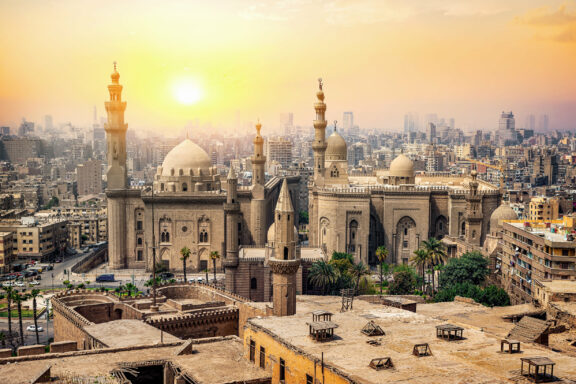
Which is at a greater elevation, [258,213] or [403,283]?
[258,213]

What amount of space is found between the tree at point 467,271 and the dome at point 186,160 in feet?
73.1

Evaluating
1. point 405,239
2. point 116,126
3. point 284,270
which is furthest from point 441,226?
point 116,126

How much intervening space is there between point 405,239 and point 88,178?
8371cm

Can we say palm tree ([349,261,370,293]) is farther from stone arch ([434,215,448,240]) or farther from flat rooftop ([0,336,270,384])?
flat rooftop ([0,336,270,384])

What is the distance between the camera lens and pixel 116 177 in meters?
55.8

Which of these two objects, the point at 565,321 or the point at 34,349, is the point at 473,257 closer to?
the point at 565,321

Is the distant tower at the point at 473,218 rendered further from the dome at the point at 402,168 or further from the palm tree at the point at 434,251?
the dome at the point at 402,168

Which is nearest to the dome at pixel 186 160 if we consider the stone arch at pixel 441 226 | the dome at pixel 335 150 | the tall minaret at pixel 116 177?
the tall minaret at pixel 116 177

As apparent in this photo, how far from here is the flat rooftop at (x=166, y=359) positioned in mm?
21547

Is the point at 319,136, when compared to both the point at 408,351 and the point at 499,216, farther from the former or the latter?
the point at 408,351

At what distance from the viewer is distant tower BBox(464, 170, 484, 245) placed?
48750 millimetres

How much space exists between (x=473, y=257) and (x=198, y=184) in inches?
885

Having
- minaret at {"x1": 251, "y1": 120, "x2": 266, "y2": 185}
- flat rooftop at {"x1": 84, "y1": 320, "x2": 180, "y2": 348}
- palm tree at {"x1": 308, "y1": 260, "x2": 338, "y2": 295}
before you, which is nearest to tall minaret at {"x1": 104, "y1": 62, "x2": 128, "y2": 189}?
minaret at {"x1": 251, "y1": 120, "x2": 266, "y2": 185}

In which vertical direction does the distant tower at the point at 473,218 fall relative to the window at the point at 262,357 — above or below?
above
